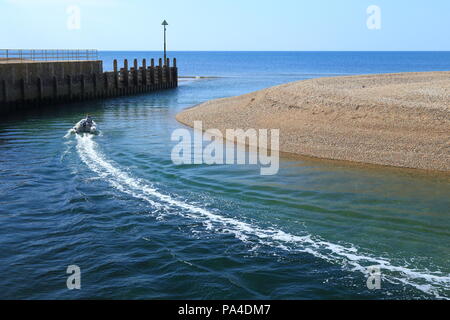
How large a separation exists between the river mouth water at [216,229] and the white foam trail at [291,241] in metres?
0.04

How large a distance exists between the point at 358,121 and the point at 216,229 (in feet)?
43.8

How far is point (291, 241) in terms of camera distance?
1291 cm

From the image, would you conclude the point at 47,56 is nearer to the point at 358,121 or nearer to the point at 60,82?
the point at 60,82

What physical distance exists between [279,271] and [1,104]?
103 feet

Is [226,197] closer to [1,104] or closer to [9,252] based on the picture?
[9,252]

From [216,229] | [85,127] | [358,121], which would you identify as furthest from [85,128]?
[216,229]

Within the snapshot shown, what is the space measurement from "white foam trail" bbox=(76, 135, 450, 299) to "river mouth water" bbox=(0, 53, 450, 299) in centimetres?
4

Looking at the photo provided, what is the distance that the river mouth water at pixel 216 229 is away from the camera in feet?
35.1

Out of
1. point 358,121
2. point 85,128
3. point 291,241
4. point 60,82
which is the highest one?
point 60,82

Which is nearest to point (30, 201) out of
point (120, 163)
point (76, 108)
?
point (120, 163)

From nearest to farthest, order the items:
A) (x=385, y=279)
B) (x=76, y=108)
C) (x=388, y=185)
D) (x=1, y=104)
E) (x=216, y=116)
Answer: (x=385, y=279), (x=388, y=185), (x=216, y=116), (x=1, y=104), (x=76, y=108)

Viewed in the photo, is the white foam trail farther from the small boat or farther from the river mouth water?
the small boat

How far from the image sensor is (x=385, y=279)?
35.5ft

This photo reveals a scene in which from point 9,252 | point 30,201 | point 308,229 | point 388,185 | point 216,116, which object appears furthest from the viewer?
point 216,116
